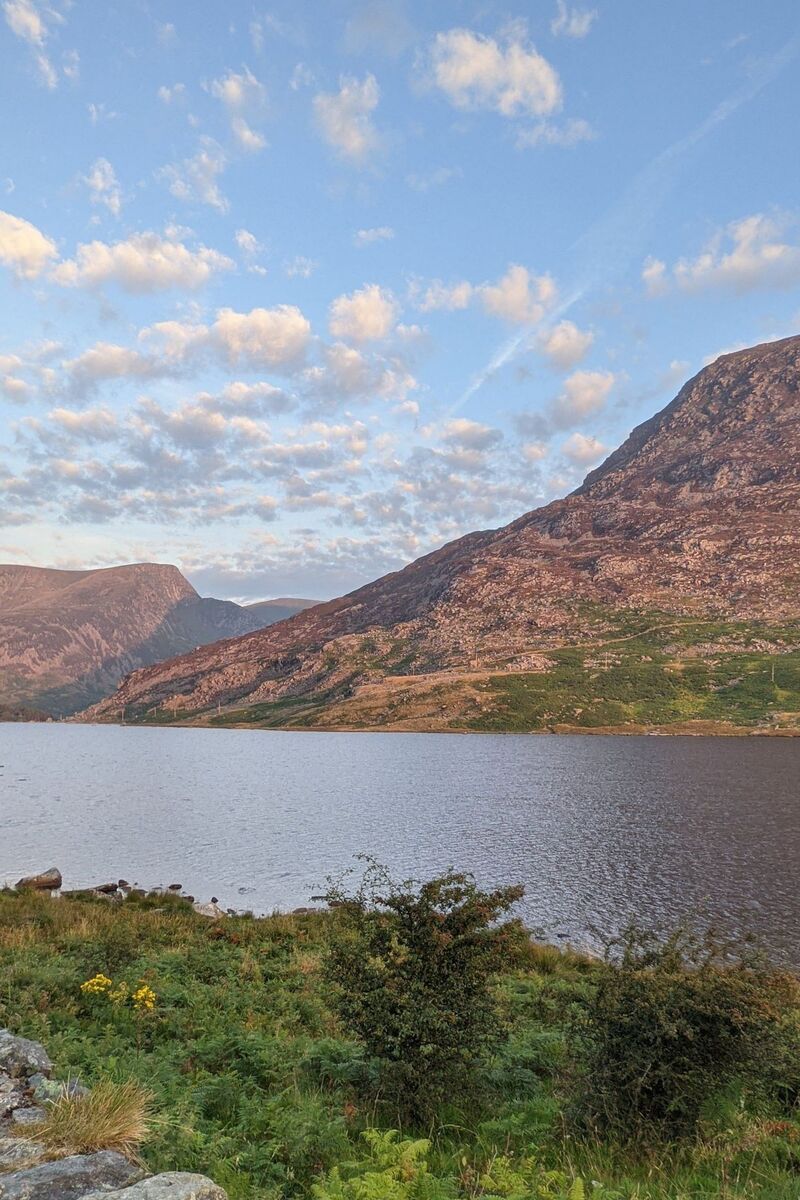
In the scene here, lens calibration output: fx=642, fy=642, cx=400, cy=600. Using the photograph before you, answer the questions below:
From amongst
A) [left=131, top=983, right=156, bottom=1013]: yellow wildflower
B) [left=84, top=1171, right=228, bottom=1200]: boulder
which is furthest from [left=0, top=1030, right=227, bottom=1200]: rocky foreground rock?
[left=131, top=983, right=156, bottom=1013]: yellow wildflower

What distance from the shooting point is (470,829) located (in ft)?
193

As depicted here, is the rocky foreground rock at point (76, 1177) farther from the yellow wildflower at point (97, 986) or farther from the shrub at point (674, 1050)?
the yellow wildflower at point (97, 986)

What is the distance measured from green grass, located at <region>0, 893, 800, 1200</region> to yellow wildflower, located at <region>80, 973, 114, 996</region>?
0.14 m

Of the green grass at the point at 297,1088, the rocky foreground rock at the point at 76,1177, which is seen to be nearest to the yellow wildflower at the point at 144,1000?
the green grass at the point at 297,1088

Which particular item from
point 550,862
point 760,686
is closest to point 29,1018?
point 550,862

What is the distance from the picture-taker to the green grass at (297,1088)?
7.09m

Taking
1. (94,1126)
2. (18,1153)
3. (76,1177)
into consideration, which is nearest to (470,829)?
(94,1126)

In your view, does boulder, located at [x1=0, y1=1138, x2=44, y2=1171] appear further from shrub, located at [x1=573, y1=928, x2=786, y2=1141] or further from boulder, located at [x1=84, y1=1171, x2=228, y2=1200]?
shrub, located at [x1=573, y1=928, x2=786, y2=1141]

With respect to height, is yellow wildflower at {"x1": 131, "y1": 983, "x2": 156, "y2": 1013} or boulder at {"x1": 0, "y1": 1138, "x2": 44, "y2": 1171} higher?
boulder at {"x1": 0, "y1": 1138, "x2": 44, "y2": 1171}

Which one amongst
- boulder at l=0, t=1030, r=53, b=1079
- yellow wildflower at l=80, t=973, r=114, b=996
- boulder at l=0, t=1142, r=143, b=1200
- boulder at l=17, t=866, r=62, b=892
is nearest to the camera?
boulder at l=0, t=1142, r=143, b=1200

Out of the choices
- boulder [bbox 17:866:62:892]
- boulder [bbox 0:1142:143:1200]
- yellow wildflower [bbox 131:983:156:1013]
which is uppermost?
boulder [bbox 0:1142:143:1200]

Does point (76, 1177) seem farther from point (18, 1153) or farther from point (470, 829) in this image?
point (470, 829)

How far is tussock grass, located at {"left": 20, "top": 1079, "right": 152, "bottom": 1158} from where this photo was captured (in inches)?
264

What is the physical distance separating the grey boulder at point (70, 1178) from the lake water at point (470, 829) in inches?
270
